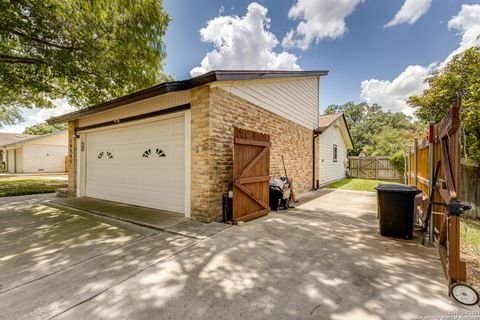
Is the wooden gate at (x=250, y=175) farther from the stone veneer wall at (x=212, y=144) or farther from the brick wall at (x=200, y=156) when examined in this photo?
the brick wall at (x=200, y=156)

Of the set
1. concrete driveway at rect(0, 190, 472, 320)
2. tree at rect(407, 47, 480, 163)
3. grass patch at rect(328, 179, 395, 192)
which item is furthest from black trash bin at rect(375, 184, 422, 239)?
grass patch at rect(328, 179, 395, 192)

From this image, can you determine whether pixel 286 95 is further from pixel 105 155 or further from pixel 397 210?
pixel 105 155

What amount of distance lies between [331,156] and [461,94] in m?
6.62

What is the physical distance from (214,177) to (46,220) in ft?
14.0

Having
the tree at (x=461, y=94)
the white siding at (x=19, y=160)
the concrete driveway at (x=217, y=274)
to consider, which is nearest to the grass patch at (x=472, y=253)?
the concrete driveway at (x=217, y=274)

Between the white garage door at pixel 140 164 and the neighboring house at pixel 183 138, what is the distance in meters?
0.03

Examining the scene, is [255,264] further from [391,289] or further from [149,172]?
[149,172]

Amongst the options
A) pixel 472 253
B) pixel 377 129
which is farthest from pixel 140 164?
pixel 377 129

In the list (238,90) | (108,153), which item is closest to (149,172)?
(108,153)

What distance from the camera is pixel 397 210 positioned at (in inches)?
153

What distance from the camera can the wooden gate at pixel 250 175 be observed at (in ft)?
15.2

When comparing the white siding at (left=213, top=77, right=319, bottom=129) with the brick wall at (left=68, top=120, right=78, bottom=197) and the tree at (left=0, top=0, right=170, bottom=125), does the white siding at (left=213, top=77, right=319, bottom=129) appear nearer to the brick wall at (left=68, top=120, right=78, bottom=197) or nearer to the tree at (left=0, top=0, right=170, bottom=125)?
the tree at (left=0, top=0, right=170, bottom=125)

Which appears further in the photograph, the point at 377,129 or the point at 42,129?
the point at 42,129

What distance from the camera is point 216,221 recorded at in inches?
188
